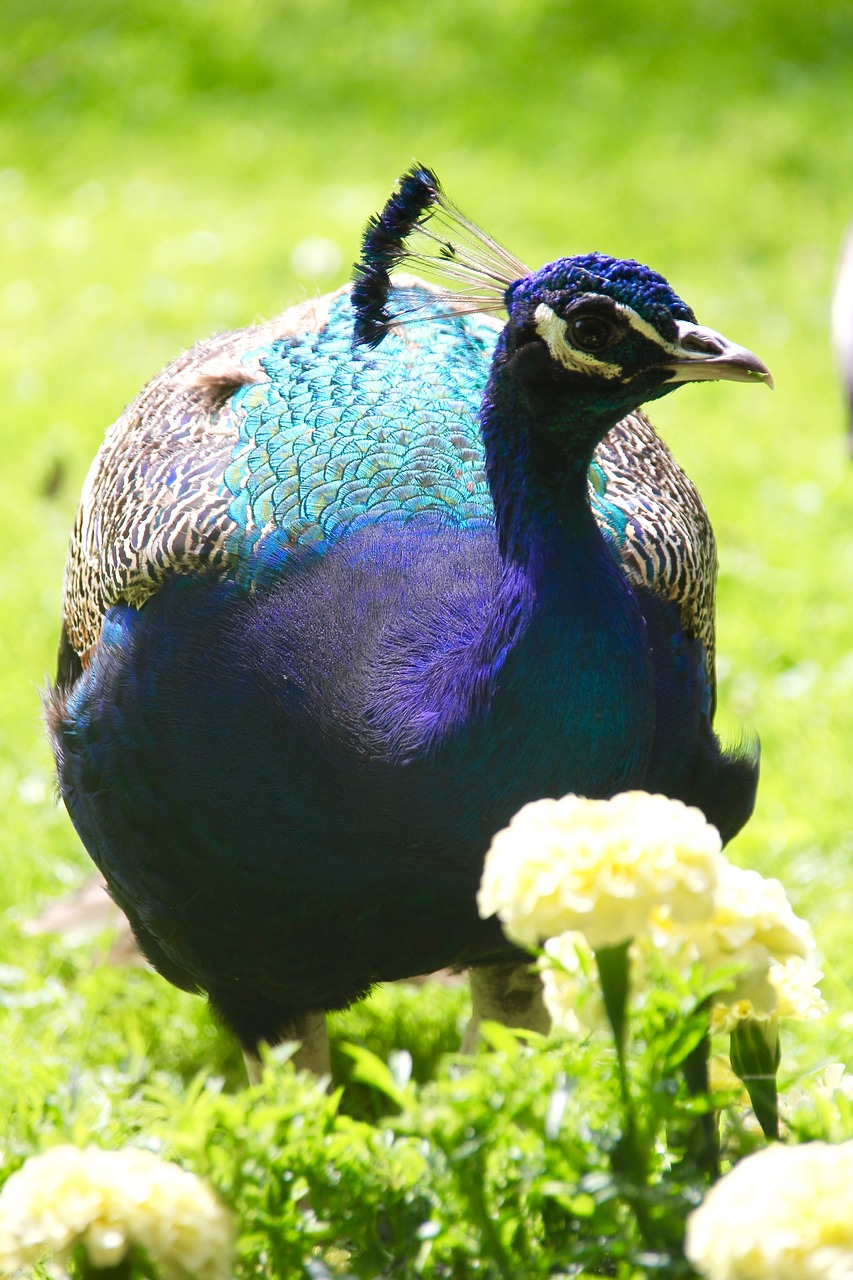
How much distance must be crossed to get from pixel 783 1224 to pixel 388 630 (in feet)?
3.67

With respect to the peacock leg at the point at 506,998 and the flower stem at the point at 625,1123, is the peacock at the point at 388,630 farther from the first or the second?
the flower stem at the point at 625,1123

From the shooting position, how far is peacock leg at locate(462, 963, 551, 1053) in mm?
2617

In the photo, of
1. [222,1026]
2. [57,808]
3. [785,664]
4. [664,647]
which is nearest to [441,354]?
[664,647]

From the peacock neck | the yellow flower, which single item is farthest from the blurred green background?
the yellow flower

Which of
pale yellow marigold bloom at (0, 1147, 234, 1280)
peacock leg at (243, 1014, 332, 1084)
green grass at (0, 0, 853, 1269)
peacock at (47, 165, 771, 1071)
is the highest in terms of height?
green grass at (0, 0, 853, 1269)

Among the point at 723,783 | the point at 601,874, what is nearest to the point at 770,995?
the point at 601,874

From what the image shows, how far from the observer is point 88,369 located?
232 inches

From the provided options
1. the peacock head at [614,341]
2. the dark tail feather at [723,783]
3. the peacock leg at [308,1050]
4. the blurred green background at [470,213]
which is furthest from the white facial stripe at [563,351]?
the peacock leg at [308,1050]

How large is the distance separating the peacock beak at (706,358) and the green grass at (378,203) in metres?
1.11

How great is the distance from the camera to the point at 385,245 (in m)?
2.27

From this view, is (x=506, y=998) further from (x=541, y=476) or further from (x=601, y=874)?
(x=601, y=874)

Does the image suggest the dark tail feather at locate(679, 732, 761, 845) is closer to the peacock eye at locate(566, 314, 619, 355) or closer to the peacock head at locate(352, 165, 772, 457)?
the peacock head at locate(352, 165, 772, 457)

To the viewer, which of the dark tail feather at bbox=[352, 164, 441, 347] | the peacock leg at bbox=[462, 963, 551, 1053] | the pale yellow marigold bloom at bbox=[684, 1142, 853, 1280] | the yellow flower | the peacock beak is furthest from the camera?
the peacock leg at bbox=[462, 963, 551, 1053]

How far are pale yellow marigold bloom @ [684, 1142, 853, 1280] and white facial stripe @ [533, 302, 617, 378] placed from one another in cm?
108
